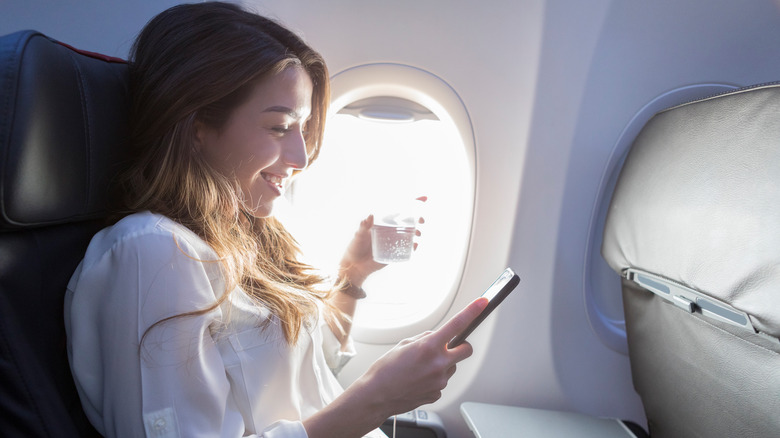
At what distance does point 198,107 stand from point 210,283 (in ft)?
1.16

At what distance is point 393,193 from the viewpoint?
6.26 ft

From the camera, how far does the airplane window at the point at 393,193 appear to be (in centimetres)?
174

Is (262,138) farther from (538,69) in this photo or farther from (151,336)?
(538,69)

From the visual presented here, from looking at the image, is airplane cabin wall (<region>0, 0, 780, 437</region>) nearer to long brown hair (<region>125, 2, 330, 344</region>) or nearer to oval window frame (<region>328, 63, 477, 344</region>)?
oval window frame (<region>328, 63, 477, 344</region>)

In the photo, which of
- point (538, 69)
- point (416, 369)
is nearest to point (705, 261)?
point (416, 369)

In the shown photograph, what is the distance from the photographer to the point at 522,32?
1.59 m

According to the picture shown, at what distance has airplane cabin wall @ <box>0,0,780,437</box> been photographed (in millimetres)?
1566

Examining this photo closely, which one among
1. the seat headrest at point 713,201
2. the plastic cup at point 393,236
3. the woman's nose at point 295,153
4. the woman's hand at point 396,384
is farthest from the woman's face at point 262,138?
the seat headrest at point 713,201

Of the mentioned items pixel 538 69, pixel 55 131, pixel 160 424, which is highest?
pixel 538 69

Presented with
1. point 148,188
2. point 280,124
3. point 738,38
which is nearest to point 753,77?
point 738,38

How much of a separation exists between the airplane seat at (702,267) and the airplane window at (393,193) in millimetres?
464

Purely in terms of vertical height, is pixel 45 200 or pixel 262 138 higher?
pixel 262 138

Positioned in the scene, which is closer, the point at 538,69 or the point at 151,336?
the point at 151,336

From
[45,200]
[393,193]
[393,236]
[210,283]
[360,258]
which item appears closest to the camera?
[45,200]
